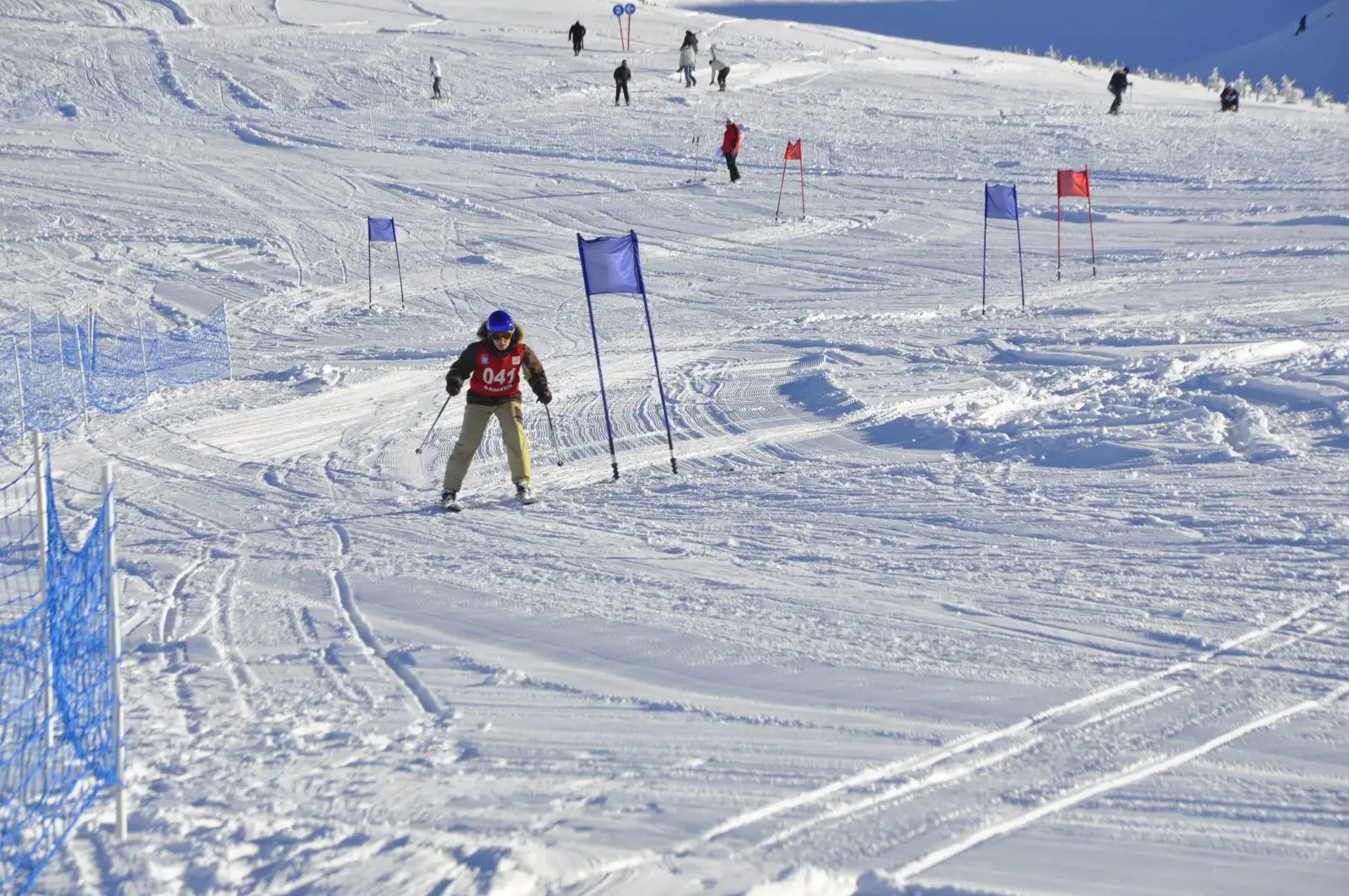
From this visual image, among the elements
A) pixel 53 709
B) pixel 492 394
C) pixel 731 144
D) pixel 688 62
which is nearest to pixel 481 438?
pixel 492 394

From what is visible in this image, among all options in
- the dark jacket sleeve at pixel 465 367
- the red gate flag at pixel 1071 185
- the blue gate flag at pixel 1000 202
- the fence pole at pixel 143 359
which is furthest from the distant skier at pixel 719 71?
the dark jacket sleeve at pixel 465 367

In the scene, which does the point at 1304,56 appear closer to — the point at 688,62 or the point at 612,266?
the point at 688,62

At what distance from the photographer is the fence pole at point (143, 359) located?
14336 mm

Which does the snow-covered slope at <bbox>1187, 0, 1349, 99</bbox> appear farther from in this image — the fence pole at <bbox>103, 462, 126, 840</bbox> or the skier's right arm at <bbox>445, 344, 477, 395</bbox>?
the fence pole at <bbox>103, 462, 126, 840</bbox>

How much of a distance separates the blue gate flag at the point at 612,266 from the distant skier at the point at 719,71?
24.5 meters

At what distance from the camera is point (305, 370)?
13.9 metres

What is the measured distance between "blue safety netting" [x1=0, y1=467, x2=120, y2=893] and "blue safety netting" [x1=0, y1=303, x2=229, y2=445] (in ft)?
Answer: 19.1

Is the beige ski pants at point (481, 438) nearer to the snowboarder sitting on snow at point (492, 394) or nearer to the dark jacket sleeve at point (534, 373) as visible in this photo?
the snowboarder sitting on snow at point (492, 394)

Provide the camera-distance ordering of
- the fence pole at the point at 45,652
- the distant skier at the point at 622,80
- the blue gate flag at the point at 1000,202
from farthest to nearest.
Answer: the distant skier at the point at 622,80 < the blue gate flag at the point at 1000,202 < the fence pole at the point at 45,652

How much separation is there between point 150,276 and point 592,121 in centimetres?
1303

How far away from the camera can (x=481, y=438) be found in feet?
30.3

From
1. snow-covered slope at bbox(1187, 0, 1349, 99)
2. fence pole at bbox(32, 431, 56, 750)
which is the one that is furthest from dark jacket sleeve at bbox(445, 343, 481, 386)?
snow-covered slope at bbox(1187, 0, 1349, 99)

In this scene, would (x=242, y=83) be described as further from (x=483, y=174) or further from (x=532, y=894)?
(x=532, y=894)

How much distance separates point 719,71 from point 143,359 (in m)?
21.3
